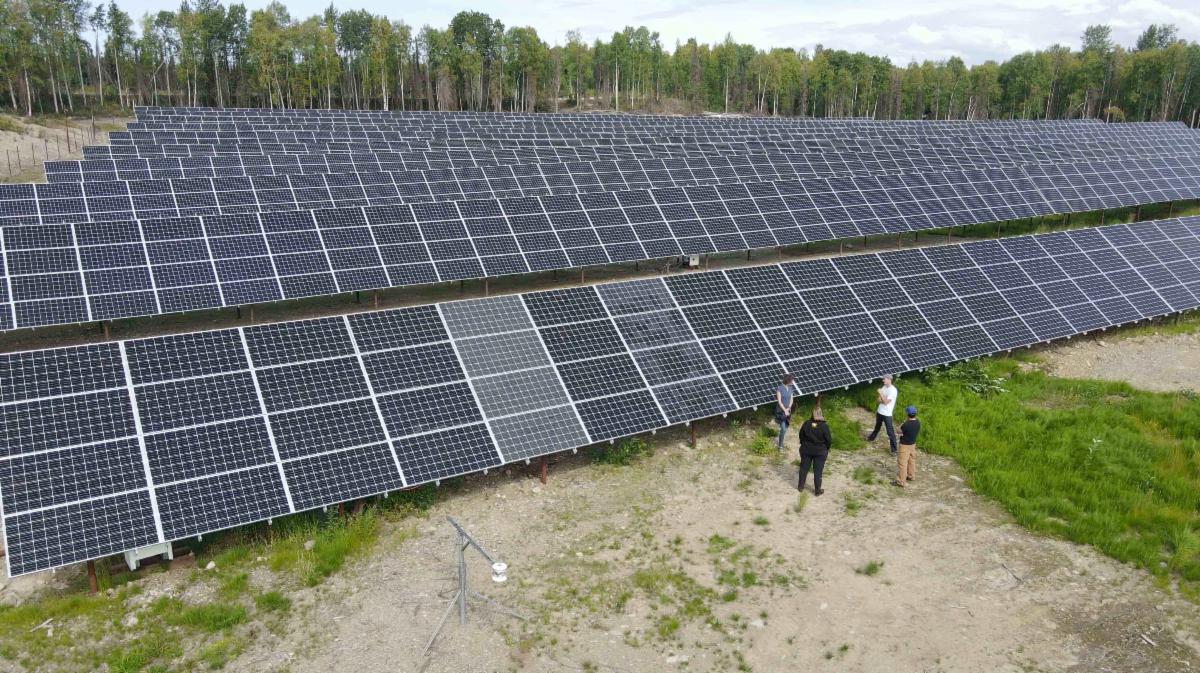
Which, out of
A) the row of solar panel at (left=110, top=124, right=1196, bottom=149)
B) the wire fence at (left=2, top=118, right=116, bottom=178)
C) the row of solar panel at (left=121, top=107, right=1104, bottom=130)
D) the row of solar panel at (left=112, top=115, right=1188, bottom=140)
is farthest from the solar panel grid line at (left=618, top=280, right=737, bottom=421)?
the wire fence at (left=2, top=118, right=116, bottom=178)

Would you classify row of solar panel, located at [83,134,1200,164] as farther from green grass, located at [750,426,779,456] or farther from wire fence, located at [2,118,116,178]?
green grass, located at [750,426,779,456]

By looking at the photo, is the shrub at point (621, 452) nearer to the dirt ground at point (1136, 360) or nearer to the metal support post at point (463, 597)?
the metal support post at point (463, 597)

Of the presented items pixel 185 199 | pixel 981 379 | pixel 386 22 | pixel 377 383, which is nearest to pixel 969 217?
pixel 981 379

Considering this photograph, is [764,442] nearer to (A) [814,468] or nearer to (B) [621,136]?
(A) [814,468]

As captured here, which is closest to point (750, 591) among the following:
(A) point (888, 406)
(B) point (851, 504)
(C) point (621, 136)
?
(B) point (851, 504)

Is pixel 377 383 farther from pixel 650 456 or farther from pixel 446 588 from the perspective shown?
pixel 650 456

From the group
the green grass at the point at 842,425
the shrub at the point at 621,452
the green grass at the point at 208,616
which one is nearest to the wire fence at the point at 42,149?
the green grass at the point at 208,616
